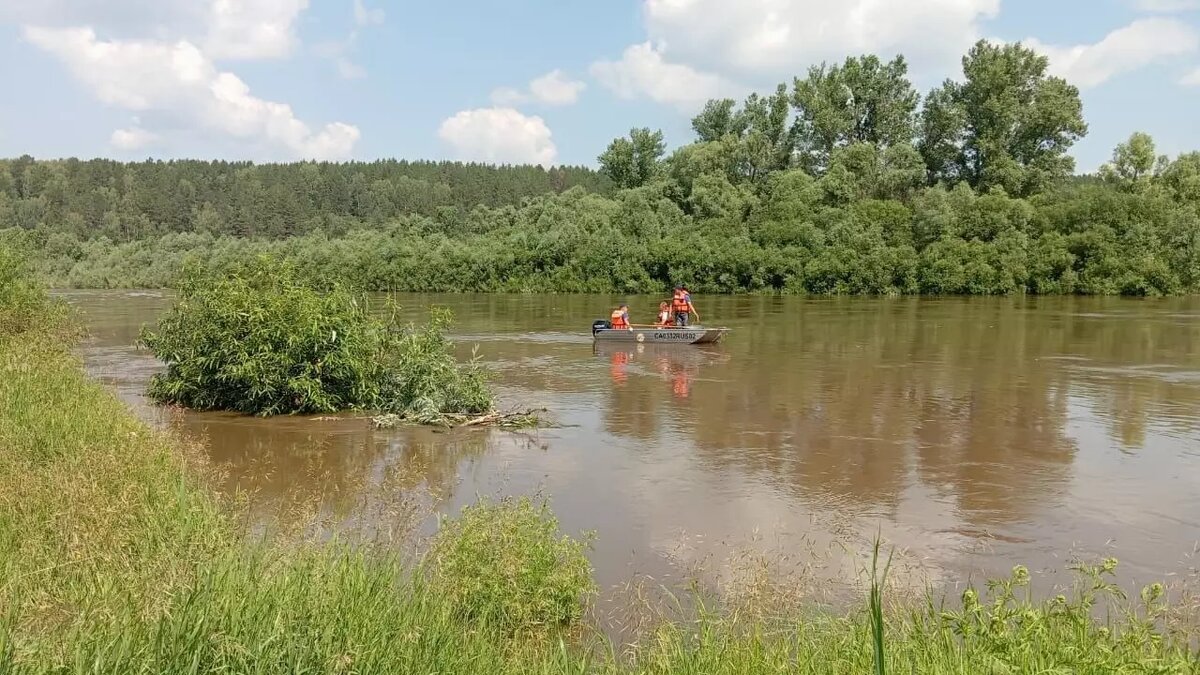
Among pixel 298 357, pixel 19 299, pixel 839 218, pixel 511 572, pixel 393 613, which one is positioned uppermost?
pixel 839 218

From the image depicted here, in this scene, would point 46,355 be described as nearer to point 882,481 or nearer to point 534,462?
point 534,462

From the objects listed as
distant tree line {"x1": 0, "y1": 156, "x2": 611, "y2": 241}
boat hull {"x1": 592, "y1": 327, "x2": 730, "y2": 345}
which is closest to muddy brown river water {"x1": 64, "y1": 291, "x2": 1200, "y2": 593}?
boat hull {"x1": 592, "y1": 327, "x2": 730, "y2": 345}

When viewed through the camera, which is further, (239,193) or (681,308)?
(239,193)

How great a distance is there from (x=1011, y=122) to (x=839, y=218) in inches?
624

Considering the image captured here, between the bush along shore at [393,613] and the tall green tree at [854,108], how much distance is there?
67.8 meters

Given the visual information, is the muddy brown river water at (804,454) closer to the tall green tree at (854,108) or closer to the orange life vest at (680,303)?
the orange life vest at (680,303)

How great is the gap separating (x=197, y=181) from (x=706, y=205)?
84.9 meters

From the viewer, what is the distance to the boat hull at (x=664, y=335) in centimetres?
2653

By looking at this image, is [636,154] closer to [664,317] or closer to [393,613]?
[664,317]

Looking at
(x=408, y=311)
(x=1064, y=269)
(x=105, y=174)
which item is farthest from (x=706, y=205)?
(x=105, y=174)

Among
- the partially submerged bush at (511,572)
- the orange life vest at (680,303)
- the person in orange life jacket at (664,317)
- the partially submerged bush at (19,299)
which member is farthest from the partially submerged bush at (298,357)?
the orange life vest at (680,303)

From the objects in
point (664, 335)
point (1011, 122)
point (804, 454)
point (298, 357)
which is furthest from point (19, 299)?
point (1011, 122)

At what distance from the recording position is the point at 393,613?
5.57 metres

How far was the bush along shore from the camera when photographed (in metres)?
4.51
